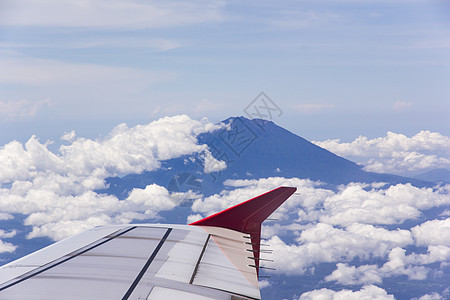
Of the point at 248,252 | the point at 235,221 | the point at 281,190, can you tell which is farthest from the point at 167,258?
the point at 281,190

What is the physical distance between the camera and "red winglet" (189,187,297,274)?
45.3ft

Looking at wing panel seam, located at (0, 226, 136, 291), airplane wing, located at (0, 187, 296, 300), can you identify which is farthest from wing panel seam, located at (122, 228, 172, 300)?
wing panel seam, located at (0, 226, 136, 291)

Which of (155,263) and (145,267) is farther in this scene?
(155,263)

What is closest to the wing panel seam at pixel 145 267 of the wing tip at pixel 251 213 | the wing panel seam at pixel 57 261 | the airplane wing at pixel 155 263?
the airplane wing at pixel 155 263

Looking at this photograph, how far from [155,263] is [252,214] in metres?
5.07

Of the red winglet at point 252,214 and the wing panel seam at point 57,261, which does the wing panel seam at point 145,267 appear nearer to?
the wing panel seam at point 57,261

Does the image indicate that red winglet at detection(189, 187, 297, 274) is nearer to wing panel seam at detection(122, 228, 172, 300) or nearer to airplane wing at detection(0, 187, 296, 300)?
airplane wing at detection(0, 187, 296, 300)

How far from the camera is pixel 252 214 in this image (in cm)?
1387

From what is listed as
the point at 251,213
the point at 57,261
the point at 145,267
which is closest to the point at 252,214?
the point at 251,213

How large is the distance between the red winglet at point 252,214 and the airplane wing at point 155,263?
A: 0.11 ft

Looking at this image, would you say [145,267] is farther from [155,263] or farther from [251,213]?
[251,213]

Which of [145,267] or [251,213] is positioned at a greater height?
[251,213]

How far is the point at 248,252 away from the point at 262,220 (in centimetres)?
181

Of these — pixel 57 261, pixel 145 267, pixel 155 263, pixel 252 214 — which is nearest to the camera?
pixel 145 267
